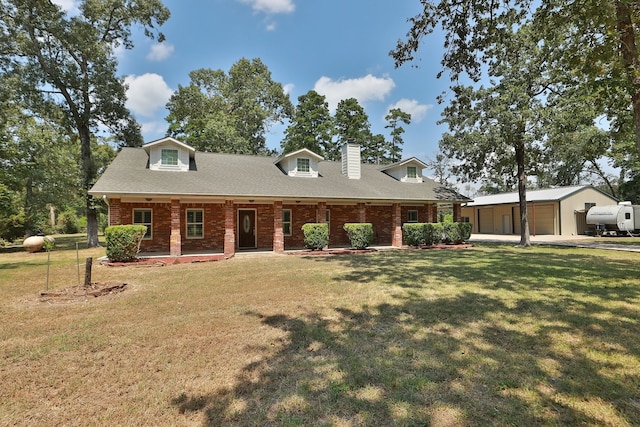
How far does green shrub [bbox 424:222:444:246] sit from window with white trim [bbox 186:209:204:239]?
38.4 ft

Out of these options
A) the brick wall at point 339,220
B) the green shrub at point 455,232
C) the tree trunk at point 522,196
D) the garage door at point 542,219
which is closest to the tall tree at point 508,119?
the tree trunk at point 522,196

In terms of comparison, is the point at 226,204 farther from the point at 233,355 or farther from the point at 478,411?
the point at 478,411

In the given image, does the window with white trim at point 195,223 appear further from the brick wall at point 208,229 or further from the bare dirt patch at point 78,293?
the bare dirt patch at point 78,293

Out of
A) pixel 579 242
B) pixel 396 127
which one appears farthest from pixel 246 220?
pixel 396 127

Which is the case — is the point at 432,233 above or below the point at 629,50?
below

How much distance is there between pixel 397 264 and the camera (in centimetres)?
1152

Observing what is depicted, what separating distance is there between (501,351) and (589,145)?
70.3ft

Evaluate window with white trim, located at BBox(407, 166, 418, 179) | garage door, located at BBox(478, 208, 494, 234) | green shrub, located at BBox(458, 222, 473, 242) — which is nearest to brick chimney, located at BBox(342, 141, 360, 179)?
window with white trim, located at BBox(407, 166, 418, 179)

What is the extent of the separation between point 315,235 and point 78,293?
991 cm

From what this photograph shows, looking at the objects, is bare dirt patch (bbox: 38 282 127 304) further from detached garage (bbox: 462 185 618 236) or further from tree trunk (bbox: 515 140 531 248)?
detached garage (bbox: 462 185 618 236)

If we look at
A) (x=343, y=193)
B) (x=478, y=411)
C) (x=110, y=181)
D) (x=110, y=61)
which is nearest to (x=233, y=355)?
(x=478, y=411)

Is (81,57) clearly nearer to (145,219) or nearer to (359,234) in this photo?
(145,219)

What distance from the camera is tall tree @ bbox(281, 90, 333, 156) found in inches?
1455

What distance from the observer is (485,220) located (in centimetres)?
3344
